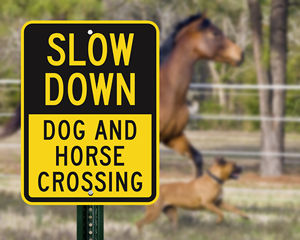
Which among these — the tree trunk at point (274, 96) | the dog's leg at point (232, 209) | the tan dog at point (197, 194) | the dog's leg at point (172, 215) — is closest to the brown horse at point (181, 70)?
the dog's leg at point (172, 215)

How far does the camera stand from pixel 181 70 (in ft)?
31.0

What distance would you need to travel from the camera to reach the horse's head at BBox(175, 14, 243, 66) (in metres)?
9.53

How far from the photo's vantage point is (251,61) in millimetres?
13914

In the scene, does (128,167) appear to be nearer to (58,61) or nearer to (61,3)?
(58,61)

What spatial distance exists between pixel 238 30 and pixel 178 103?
481cm

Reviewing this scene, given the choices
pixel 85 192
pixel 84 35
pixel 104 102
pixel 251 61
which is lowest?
pixel 85 192

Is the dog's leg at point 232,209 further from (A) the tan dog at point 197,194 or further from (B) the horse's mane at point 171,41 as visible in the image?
(B) the horse's mane at point 171,41

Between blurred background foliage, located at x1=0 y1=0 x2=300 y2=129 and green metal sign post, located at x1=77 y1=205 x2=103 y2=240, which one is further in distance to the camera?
blurred background foliage, located at x1=0 y1=0 x2=300 y2=129

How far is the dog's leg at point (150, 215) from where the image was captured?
786cm

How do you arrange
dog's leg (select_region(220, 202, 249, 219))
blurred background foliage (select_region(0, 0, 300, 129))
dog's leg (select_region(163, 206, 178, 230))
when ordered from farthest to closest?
1. blurred background foliage (select_region(0, 0, 300, 129))
2. dog's leg (select_region(163, 206, 178, 230))
3. dog's leg (select_region(220, 202, 249, 219))

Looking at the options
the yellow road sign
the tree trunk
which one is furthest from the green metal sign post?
the tree trunk

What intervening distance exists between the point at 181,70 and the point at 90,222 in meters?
7.14

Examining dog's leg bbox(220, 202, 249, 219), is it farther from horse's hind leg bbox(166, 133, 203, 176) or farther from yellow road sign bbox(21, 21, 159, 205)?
yellow road sign bbox(21, 21, 159, 205)

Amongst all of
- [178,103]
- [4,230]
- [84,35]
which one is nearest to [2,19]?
[178,103]
